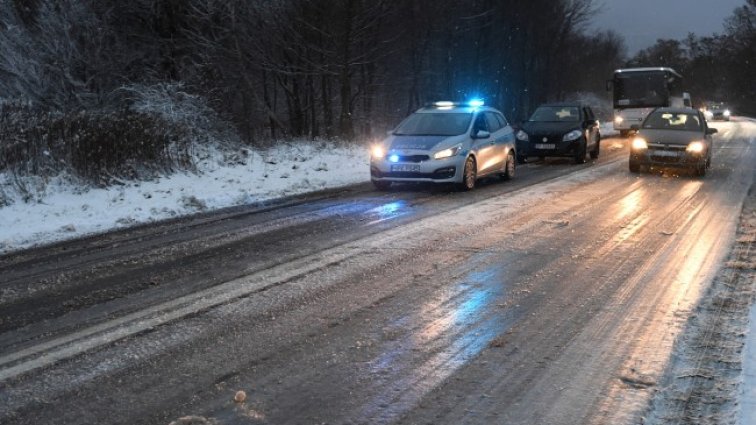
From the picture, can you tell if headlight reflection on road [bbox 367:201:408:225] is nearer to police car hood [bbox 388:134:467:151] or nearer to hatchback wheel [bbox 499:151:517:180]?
police car hood [bbox 388:134:467:151]

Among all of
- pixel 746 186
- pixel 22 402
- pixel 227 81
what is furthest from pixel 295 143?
pixel 22 402

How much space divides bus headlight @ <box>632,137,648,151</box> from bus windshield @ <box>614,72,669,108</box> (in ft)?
57.0

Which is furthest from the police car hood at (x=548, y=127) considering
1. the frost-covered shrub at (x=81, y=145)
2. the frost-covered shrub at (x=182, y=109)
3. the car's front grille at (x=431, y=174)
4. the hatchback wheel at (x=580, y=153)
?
the frost-covered shrub at (x=81, y=145)

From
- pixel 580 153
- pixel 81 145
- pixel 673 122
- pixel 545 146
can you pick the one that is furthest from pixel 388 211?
pixel 580 153

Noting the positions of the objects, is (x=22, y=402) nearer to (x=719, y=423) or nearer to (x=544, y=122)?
(x=719, y=423)

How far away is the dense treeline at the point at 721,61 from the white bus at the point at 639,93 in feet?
213

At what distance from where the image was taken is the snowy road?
12.2 feet

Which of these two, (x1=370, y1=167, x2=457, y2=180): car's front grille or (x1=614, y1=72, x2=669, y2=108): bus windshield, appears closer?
(x1=370, y1=167, x2=457, y2=180): car's front grille

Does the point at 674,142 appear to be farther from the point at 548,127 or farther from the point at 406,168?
the point at 406,168

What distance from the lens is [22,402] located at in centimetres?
370

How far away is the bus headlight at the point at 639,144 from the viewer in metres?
16.1

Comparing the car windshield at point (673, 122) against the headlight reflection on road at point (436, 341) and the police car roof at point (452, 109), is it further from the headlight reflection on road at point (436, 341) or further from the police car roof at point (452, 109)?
the headlight reflection on road at point (436, 341)

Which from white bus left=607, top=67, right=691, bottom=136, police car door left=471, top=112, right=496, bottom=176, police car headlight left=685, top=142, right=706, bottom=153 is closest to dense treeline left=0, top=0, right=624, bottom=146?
white bus left=607, top=67, right=691, bottom=136

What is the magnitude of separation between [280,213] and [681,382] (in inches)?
299
